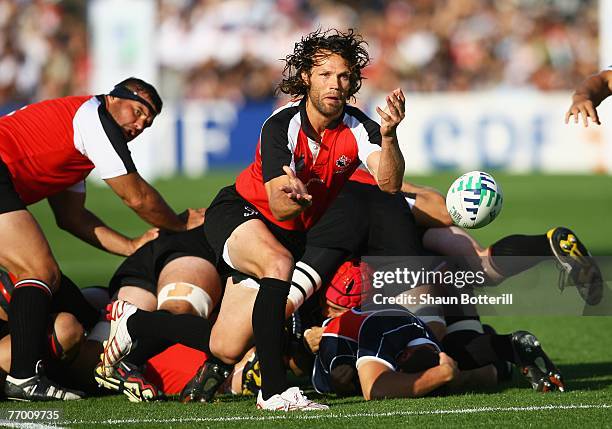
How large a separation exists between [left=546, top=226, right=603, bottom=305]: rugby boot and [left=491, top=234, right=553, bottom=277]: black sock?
0.09 metres

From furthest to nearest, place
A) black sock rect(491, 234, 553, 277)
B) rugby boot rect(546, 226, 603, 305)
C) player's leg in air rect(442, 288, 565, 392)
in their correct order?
black sock rect(491, 234, 553, 277) → rugby boot rect(546, 226, 603, 305) → player's leg in air rect(442, 288, 565, 392)

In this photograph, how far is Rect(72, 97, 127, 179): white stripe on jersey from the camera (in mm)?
7098

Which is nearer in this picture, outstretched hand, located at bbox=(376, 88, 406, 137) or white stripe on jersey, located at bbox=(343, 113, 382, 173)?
outstretched hand, located at bbox=(376, 88, 406, 137)

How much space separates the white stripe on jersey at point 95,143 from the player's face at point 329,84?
4.73ft

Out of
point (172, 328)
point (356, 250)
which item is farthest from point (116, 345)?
point (356, 250)

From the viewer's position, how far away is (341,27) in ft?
86.4

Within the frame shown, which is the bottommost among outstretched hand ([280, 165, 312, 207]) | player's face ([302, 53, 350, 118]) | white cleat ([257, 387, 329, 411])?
white cleat ([257, 387, 329, 411])

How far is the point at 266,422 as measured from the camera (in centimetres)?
551

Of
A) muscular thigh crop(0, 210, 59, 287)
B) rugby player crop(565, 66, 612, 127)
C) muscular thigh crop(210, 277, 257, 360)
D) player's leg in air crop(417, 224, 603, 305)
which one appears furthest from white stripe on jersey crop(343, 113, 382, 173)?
muscular thigh crop(0, 210, 59, 287)

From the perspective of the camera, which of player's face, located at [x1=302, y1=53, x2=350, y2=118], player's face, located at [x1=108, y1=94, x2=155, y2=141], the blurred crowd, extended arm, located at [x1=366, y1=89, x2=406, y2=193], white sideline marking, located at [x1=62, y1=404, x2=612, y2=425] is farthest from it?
the blurred crowd

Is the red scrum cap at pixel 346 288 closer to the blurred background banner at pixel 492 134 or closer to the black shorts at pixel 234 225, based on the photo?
the black shorts at pixel 234 225

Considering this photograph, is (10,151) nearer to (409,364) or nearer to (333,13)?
(409,364)

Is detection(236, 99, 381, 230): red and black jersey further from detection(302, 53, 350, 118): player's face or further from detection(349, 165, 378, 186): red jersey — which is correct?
detection(349, 165, 378, 186): red jersey

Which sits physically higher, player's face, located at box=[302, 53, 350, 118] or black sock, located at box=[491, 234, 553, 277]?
player's face, located at box=[302, 53, 350, 118]
